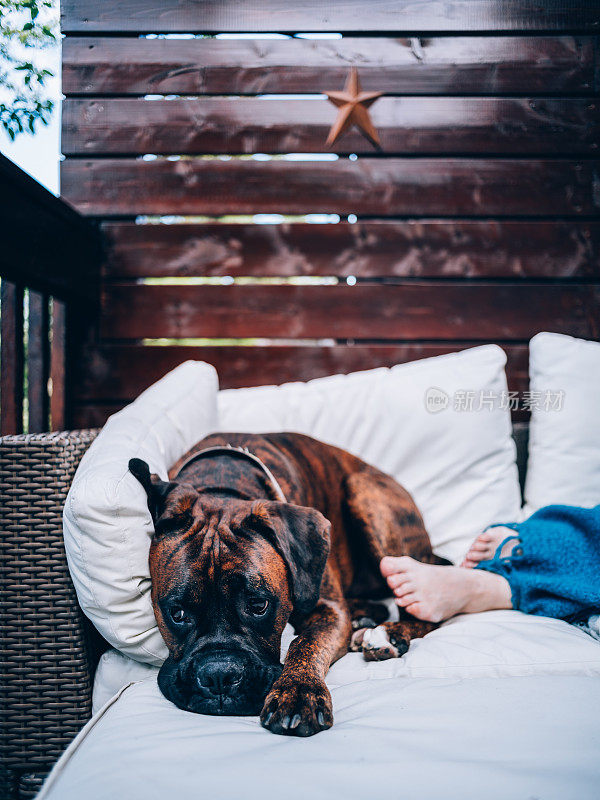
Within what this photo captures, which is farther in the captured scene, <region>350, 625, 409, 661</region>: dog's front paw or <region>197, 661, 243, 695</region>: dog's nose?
<region>350, 625, 409, 661</region>: dog's front paw

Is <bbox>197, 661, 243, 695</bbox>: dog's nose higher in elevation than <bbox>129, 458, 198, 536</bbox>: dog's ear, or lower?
lower

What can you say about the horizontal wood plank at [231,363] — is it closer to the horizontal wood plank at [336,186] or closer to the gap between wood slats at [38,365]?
the gap between wood slats at [38,365]

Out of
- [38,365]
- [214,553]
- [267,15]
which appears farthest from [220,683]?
[267,15]

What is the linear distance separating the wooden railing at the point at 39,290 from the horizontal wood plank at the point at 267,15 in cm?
106

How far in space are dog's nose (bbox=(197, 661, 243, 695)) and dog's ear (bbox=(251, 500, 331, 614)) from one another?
0.28 m

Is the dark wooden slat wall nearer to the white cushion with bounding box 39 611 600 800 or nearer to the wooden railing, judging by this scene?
the wooden railing

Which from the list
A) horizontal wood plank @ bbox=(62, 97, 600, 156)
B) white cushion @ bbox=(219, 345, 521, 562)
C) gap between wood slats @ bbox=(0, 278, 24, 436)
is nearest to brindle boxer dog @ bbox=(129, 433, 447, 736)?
white cushion @ bbox=(219, 345, 521, 562)

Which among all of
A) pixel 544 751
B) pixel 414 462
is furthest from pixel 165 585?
pixel 414 462

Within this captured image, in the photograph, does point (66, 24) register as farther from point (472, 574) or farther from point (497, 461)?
point (472, 574)

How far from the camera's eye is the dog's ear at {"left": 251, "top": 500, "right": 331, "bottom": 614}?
1.54 m

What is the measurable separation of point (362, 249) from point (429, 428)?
1.07m

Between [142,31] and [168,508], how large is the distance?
2611 mm

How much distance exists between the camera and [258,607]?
1.50 metres

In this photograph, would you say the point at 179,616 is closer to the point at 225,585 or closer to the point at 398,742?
the point at 225,585
